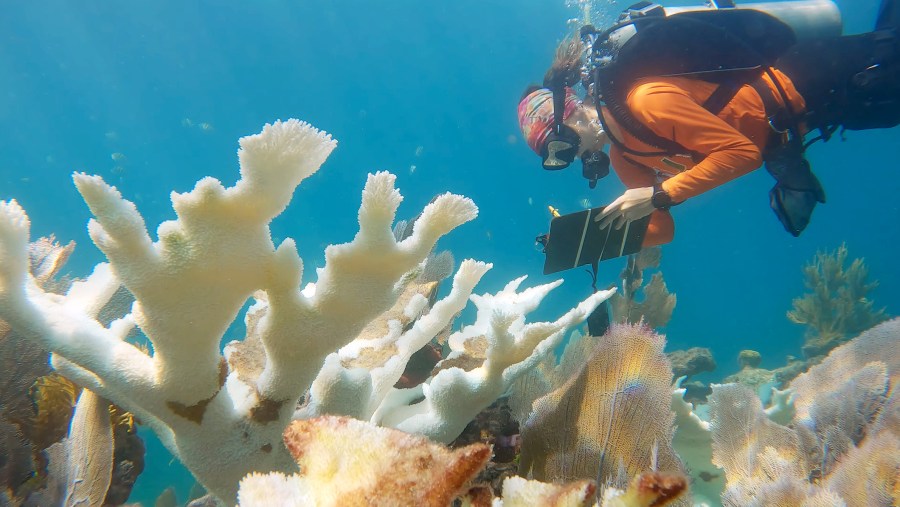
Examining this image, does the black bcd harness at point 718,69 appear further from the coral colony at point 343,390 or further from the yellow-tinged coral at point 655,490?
the yellow-tinged coral at point 655,490

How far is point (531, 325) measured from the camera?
161cm

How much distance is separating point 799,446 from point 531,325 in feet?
6.50

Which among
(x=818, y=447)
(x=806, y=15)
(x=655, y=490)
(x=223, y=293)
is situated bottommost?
(x=818, y=447)

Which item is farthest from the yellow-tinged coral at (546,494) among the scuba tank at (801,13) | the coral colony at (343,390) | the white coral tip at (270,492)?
the scuba tank at (801,13)

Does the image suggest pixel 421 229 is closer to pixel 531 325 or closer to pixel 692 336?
pixel 531 325

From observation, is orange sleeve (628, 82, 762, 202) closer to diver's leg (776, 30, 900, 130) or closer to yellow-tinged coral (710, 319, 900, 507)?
diver's leg (776, 30, 900, 130)

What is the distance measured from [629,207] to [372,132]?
8373 cm

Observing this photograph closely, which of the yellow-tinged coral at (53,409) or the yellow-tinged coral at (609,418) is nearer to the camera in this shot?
the yellow-tinged coral at (609,418)

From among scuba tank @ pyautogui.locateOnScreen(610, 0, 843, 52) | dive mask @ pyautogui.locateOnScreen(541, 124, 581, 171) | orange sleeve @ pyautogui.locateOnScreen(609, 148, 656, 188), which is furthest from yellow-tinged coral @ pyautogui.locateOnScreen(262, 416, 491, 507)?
scuba tank @ pyautogui.locateOnScreen(610, 0, 843, 52)

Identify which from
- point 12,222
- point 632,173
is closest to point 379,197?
point 12,222

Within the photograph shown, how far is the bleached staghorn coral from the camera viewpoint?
1035 mm

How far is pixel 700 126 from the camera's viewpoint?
330cm

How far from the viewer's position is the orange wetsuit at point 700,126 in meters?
3.29

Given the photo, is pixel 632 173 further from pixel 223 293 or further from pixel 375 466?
pixel 375 466
